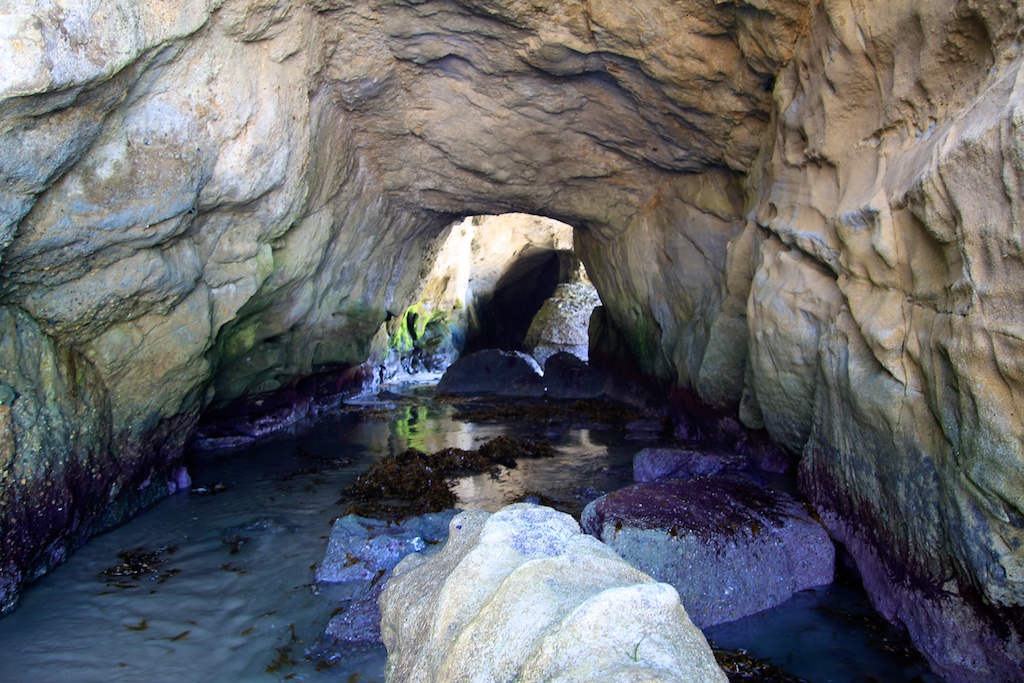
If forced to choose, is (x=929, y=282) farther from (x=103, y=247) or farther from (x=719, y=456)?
(x=103, y=247)

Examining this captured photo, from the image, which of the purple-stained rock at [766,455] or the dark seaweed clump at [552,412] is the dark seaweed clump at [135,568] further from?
the dark seaweed clump at [552,412]

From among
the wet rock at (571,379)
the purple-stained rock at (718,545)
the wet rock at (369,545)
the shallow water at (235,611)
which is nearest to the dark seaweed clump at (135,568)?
the shallow water at (235,611)

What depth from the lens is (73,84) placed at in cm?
360

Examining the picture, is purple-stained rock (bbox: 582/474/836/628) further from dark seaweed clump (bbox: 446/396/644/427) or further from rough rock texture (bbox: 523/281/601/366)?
rough rock texture (bbox: 523/281/601/366)

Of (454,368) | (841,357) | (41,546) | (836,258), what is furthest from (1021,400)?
(454,368)

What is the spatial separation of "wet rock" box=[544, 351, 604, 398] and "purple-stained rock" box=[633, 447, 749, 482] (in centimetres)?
732

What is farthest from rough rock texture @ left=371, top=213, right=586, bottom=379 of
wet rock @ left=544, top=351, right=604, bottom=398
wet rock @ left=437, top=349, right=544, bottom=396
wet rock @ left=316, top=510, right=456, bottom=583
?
wet rock @ left=316, top=510, right=456, bottom=583

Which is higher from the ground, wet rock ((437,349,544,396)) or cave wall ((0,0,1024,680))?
cave wall ((0,0,1024,680))

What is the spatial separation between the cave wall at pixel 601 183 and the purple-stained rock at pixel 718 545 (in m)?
0.38

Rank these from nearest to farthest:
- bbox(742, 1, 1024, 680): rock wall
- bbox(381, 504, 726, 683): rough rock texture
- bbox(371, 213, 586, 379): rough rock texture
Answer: bbox(381, 504, 726, 683): rough rock texture
bbox(742, 1, 1024, 680): rock wall
bbox(371, 213, 586, 379): rough rock texture

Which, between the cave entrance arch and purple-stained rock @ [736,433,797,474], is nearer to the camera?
purple-stained rock @ [736,433,797,474]

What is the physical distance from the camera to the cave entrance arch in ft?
63.6

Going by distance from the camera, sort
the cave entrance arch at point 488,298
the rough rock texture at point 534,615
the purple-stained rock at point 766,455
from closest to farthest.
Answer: the rough rock texture at point 534,615
the purple-stained rock at point 766,455
the cave entrance arch at point 488,298

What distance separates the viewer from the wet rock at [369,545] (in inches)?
187
